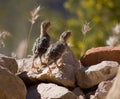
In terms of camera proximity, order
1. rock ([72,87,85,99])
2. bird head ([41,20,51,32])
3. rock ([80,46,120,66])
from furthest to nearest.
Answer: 1. bird head ([41,20,51,32])
2. rock ([80,46,120,66])
3. rock ([72,87,85,99])

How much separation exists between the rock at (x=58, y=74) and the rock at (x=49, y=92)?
4.8 inches

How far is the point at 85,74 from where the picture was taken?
6434 mm

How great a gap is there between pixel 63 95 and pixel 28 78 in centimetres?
77

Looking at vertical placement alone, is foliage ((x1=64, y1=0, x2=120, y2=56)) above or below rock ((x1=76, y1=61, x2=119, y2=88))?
below

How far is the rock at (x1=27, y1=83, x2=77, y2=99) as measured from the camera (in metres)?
5.97

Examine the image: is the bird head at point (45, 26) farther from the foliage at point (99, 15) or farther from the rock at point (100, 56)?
the foliage at point (99, 15)

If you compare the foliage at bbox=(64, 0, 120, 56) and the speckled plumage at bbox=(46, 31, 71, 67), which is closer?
the speckled plumage at bbox=(46, 31, 71, 67)

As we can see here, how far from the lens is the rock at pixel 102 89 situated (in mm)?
6125

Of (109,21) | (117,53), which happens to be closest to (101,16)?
(109,21)

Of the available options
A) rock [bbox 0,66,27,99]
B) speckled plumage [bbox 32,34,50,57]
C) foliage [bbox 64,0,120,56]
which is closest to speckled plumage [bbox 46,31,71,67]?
speckled plumage [bbox 32,34,50,57]

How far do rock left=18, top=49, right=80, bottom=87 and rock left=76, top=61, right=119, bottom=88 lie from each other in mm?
108

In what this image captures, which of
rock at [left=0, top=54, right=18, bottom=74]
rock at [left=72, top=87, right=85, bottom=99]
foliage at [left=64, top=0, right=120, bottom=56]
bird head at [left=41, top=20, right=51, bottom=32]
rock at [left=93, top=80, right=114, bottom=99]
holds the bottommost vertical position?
foliage at [left=64, top=0, right=120, bottom=56]

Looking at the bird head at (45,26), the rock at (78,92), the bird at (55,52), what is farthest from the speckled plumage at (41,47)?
the rock at (78,92)

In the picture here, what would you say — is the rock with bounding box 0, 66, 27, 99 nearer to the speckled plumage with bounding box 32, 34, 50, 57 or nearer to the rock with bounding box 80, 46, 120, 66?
the speckled plumage with bounding box 32, 34, 50, 57
